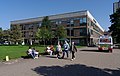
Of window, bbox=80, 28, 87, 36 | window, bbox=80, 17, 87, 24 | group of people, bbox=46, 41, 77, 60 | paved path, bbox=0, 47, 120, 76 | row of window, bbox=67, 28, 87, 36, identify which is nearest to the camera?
paved path, bbox=0, 47, 120, 76

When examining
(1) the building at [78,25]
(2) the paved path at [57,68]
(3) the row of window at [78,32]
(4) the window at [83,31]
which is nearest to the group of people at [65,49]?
(2) the paved path at [57,68]

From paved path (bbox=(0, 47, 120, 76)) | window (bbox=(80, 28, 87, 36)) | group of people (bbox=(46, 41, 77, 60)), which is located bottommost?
paved path (bbox=(0, 47, 120, 76))

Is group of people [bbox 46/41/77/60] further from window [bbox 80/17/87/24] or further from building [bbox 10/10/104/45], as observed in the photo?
window [bbox 80/17/87/24]

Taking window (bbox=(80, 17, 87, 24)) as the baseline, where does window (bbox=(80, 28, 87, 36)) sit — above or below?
below

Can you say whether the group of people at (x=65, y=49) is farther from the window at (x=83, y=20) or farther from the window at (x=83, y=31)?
the window at (x=83, y=20)

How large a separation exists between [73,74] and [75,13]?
230 feet

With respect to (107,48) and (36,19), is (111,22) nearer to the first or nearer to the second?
(107,48)

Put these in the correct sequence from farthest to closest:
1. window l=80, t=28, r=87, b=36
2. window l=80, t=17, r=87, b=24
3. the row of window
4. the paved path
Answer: window l=80, t=17, r=87, b=24 → the row of window → window l=80, t=28, r=87, b=36 → the paved path

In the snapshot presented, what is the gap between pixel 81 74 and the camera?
1098cm

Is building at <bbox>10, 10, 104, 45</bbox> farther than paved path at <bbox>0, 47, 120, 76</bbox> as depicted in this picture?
Yes

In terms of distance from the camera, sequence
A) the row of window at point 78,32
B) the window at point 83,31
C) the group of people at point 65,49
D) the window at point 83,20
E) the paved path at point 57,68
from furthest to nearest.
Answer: the window at point 83,20 → the row of window at point 78,32 → the window at point 83,31 → the group of people at point 65,49 → the paved path at point 57,68

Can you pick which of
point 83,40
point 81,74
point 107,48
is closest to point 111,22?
point 83,40

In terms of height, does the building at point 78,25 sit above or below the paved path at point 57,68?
above

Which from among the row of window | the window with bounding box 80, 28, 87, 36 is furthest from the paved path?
the row of window
